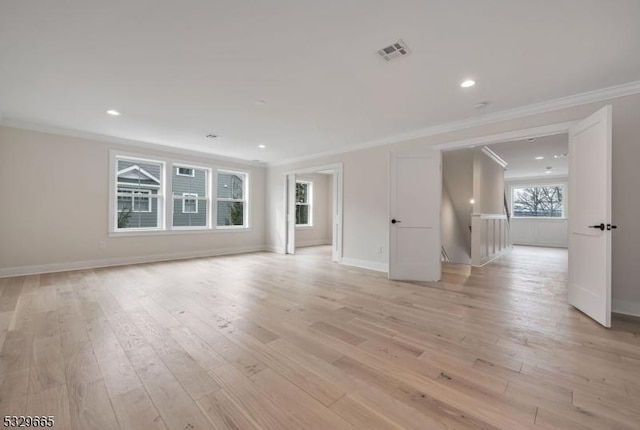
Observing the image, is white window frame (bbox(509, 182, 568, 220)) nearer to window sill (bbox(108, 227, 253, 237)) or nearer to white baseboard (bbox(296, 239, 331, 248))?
white baseboard (bbox(296, 239, 331, 248))

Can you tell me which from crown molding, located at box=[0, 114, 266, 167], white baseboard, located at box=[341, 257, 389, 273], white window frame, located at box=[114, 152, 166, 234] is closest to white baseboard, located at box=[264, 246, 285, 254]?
white baseboard, located at box=[341, 257, 389, 273]

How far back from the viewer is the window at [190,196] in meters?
6.27

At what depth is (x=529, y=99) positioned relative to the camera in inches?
133

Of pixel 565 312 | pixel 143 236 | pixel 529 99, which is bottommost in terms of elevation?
pixel 565 312

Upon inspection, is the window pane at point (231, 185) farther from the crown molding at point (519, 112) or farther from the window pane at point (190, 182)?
the crown molding at point (519, 112)

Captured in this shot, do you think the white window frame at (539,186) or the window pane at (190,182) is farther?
the white window frame at (539,186)

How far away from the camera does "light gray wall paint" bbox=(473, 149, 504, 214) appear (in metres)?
5.64

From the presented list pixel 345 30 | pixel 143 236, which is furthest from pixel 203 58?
pixel 143 236

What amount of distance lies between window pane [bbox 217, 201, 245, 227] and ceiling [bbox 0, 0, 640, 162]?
3.22 m

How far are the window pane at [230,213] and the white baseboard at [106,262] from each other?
2.36ft

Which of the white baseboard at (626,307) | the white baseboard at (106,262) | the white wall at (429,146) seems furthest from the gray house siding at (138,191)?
the white baseboard at (626,307)

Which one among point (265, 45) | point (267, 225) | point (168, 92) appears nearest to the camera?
point (265, 45)

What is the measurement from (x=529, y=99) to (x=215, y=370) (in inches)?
174

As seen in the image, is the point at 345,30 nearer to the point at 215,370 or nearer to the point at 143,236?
the point at 215,370
